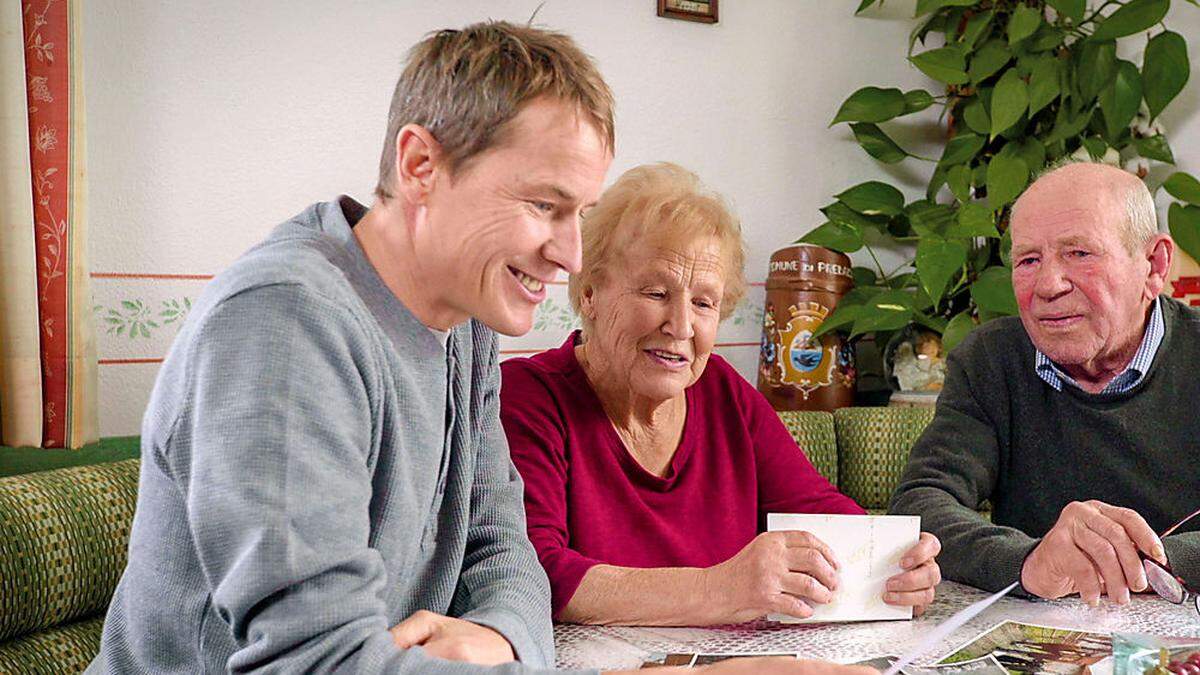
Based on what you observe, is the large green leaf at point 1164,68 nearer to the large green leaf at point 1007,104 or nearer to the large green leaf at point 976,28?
the large green leaf at point 1007,104

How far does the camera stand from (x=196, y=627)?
99 centimetres

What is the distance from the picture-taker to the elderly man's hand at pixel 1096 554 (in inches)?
57.4

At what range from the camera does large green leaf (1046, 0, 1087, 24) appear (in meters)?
2.97

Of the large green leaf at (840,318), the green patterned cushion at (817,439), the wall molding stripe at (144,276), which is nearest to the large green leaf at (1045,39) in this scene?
the large green leaf at (840,318)

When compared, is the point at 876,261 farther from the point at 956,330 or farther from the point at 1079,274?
the point at 1079,274

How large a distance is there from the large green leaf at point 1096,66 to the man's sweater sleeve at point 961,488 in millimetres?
1359

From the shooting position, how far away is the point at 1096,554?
4.79 feet

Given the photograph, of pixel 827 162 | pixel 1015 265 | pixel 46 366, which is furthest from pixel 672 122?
pixel 46 366

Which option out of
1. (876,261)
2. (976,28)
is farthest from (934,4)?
(876,261)

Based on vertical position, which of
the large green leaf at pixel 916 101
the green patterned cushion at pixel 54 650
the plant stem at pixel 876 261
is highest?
the large green leaf at pixel 916 101

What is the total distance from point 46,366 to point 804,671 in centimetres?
171

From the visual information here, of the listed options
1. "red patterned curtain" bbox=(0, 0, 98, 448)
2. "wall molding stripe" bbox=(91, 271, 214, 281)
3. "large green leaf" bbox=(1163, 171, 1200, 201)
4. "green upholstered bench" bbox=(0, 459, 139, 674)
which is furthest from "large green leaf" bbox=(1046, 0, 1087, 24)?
"green upholstered bench" bbox=(0, 459, 139, 674)

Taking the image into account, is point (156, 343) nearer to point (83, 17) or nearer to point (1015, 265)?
point (83, 17)

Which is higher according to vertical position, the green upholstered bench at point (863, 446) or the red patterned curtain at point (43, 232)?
the red patterned curtain at point (43, 232)
